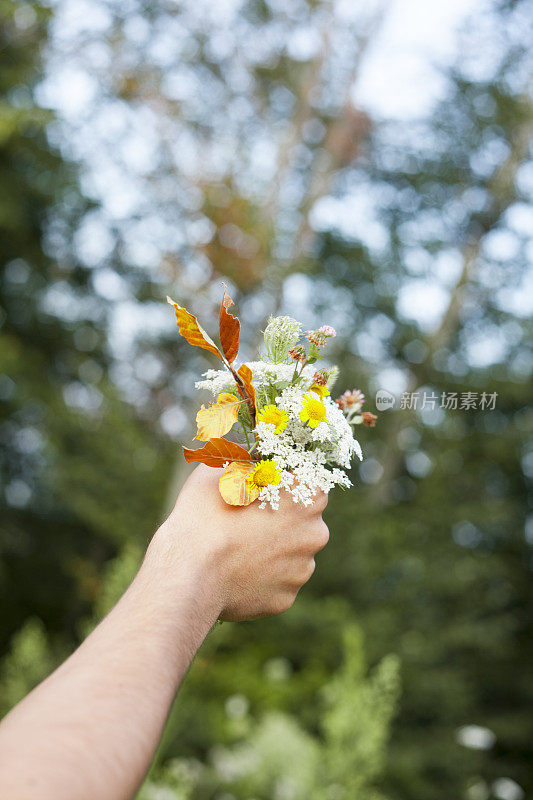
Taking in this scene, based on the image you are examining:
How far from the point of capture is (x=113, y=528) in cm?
675

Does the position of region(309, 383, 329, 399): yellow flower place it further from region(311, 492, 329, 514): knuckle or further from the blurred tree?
the blurred tree

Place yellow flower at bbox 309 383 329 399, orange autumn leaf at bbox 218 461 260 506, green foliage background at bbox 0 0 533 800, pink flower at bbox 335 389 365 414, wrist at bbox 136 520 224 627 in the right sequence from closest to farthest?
wrist at bbox 136 520 224 627 < orange autumn leaf at bbox 218 461 260 506 < yellow flower at bbox 309 383 329 399 < pink flower at bbox 335 389 365 414 < green foliage background at bbox 0 0 533 800

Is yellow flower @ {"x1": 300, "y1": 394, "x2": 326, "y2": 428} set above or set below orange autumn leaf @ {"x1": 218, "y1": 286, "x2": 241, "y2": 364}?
below

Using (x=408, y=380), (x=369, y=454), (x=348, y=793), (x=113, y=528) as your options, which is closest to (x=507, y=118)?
(x=408, y=380)

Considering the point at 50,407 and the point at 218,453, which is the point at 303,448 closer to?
the point at 218,453

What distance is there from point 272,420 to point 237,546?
8.5 inches

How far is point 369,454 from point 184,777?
5784 mm

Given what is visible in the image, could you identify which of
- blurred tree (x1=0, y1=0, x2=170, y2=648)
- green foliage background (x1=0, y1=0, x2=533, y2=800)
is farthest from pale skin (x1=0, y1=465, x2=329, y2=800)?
blurred tree (x1=0, y1=0, x2=170, y2=648)

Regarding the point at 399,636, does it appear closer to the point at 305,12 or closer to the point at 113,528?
the point at 113,528

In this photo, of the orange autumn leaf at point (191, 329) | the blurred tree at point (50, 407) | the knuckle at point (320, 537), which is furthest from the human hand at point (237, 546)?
the blurred tree at point (50, 407)

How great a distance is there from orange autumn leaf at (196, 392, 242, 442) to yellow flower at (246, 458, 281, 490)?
3.5 inches

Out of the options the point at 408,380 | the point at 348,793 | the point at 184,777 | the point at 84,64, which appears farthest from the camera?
the point at 408,380

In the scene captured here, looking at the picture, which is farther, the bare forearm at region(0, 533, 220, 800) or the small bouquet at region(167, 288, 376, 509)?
the small bouquet at region(167, 288, 376, 509)

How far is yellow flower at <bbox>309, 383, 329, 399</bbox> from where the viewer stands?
3.61 ft
